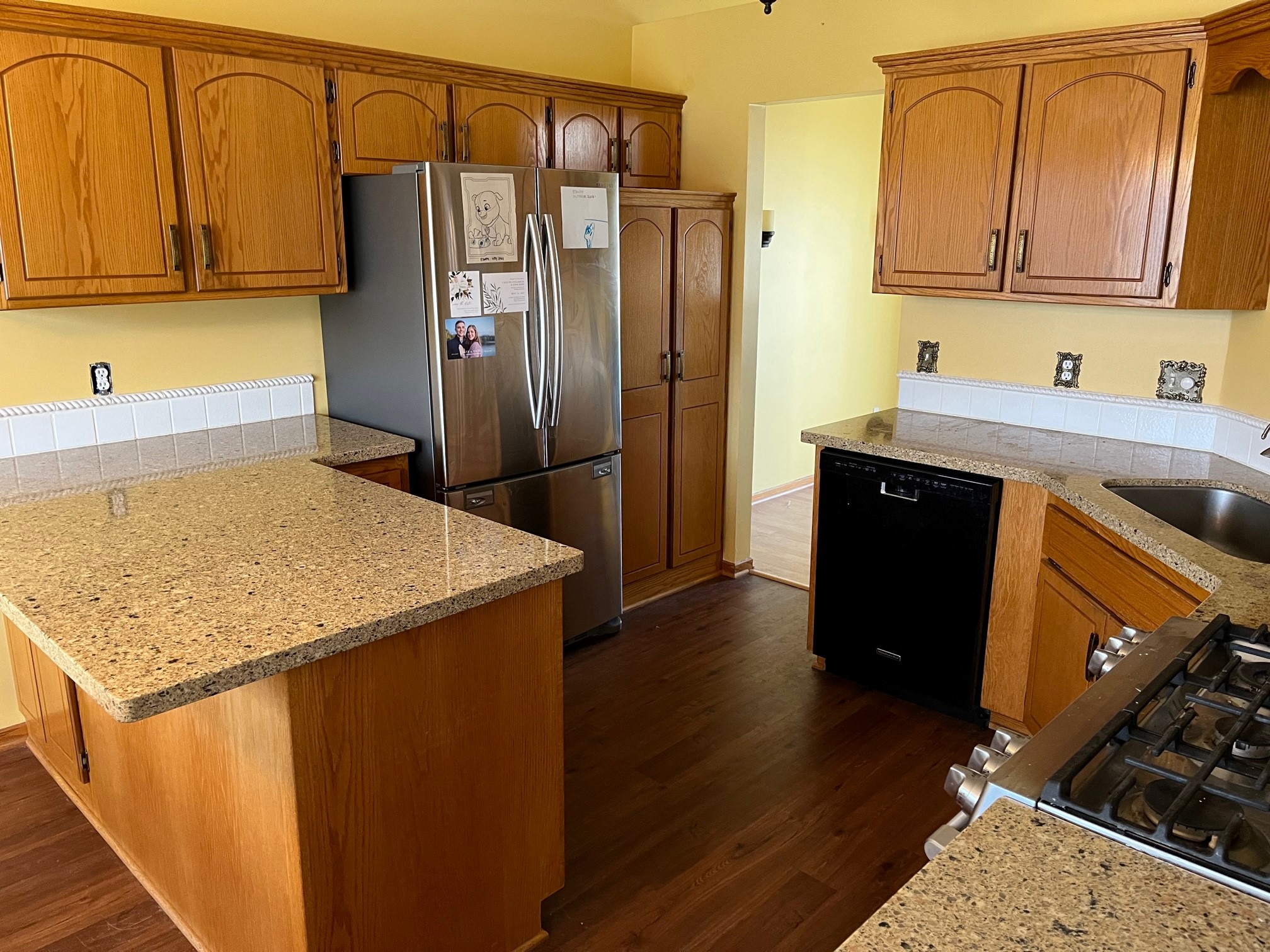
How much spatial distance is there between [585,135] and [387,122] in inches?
38.7

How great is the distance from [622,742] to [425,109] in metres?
2.29

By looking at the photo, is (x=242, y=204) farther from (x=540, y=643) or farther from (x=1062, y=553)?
→ (x=1062, y=553)

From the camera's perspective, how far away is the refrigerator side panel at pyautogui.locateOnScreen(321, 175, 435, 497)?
10.1 ft

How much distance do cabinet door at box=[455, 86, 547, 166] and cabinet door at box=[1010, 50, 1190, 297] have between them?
181 centimetres

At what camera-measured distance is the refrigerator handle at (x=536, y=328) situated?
327 centimetres

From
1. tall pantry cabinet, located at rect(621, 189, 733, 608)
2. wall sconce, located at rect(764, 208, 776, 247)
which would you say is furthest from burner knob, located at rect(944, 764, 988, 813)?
wall sconce, located at rect(764, 208, 776, 247)

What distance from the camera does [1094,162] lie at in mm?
2916

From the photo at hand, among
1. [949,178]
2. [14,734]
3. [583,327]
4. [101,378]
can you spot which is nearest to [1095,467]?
[949,178]

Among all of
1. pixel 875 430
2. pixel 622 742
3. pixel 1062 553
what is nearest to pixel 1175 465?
pixel 1062 553

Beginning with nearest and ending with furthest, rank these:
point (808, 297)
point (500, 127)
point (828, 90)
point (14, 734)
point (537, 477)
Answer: point (14, 734), point (537, 477), point (500, 127), point (828, 90), point (808, 297)

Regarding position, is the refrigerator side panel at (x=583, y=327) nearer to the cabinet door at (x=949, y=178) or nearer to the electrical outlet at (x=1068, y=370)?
the cabinet door at (x=949, y=178)

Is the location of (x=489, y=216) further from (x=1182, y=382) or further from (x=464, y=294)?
(x=1182, y=382)

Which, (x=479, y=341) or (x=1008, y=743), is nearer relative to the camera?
(x=1008, y=743)

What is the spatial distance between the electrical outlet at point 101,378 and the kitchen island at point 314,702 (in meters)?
0.72
